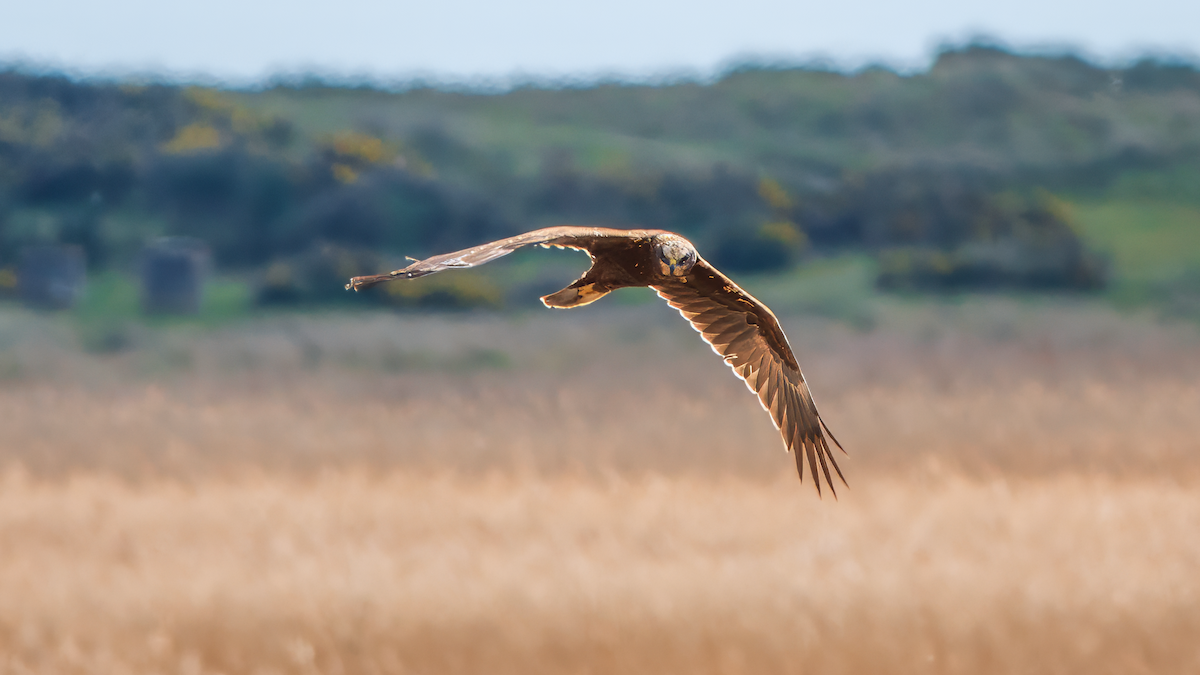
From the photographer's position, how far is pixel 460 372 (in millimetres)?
27891

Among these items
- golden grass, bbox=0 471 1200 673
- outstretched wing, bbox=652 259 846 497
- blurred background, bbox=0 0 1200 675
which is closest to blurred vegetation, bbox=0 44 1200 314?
blurred background, bbox=0 0 1200 675

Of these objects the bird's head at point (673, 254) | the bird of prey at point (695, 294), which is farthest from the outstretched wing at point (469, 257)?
the bird's head at point (673, 254)

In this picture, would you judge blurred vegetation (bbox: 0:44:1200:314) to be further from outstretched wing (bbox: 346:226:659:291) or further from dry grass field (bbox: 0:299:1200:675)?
outstretched wing (bbox: 346:226:659:291)

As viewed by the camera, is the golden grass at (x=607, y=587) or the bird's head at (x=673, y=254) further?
the golden grass at (x=607, y=587)

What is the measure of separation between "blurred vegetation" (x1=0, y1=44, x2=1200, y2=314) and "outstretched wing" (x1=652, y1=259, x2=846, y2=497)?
72.6 ft

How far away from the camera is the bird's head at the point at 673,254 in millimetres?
3797

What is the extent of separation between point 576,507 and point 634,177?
24.9m

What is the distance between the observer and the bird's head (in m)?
3.80

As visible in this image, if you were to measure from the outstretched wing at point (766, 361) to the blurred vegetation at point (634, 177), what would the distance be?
22.1 meters

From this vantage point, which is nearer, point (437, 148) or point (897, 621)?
point (897, 621)

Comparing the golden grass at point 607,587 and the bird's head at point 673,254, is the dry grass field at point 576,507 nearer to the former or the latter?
the golden grass at point 607,587

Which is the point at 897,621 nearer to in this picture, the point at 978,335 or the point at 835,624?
the point at 835,624

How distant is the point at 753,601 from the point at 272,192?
28.0 m

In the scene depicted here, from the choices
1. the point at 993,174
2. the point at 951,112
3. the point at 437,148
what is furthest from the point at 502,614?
the point at 951,112
